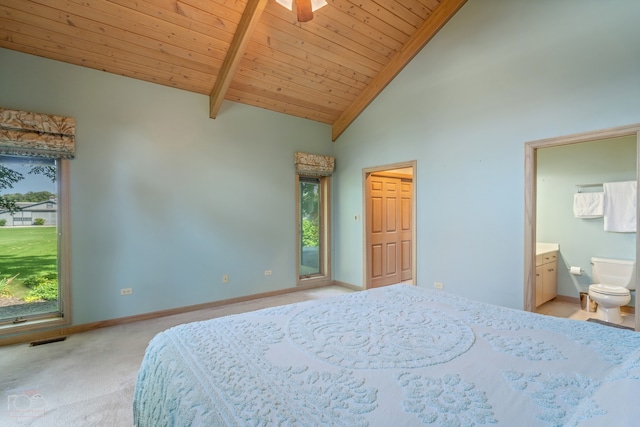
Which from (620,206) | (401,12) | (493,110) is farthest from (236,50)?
(620,206)

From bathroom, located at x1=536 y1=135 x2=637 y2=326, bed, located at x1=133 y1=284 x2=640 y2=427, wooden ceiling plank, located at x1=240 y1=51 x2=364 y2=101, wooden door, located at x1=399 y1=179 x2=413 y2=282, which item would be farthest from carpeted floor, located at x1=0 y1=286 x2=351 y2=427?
bathroom, located at x1=536 y1=135 x2=637 y2=326

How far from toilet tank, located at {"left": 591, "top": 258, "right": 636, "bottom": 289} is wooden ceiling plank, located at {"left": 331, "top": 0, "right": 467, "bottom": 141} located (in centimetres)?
362

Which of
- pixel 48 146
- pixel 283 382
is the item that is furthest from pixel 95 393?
pixel 48 146

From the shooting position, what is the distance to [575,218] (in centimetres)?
413

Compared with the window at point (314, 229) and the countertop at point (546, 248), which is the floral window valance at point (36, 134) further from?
the countertop at point (546, 248)

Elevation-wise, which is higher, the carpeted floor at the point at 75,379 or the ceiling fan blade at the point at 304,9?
the ceiling fan blade at the point at 304,9

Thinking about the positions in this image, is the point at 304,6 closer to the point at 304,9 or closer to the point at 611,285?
the point at 304,9

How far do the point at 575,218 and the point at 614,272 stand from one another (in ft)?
2.76

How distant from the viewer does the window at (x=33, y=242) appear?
10.00 feet

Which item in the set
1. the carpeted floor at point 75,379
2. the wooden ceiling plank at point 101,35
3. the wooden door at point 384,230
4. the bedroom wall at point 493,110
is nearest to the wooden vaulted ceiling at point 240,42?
the wooden ceiling plank at point 101,35

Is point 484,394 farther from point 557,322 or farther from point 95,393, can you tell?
point 95,393

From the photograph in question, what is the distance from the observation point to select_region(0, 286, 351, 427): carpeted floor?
6.16 ft

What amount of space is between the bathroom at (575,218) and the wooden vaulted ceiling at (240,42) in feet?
8.65

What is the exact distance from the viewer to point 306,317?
1678 millimetres
